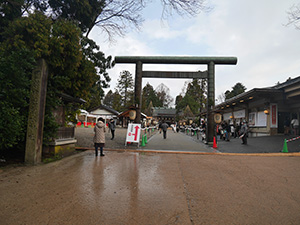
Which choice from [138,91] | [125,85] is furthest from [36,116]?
[125,85]

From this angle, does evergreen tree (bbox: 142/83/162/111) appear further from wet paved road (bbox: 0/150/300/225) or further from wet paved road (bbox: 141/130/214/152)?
wet paved road (bbox: 0/150/300/225)

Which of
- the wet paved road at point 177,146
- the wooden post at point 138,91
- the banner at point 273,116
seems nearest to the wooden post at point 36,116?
the wet paved road at point 177,146

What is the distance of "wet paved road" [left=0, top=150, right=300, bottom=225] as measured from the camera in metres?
2.84

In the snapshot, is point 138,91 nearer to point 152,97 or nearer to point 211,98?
point 211,98

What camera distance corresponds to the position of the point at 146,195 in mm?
3713

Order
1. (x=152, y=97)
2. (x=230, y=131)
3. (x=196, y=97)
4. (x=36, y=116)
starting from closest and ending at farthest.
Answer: (x=36, y=116) < (x=230, y=131) < (x=196, y=97) < (x=152, y=97)

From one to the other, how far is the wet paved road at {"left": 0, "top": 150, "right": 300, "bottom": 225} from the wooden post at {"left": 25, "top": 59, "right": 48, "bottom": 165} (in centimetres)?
48

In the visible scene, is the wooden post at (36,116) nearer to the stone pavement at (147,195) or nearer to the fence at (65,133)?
the stone pavement at (147,195)

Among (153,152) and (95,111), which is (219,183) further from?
(95,111)

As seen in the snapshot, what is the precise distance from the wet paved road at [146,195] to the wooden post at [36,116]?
482 millimetres

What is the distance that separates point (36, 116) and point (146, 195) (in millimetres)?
4419

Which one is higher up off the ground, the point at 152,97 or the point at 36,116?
the point at 152,97

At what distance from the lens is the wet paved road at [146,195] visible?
2.84 meters

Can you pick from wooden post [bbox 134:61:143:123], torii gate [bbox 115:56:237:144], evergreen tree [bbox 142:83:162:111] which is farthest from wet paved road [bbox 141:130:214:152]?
evergreen tree [bbox 142:83:162:111]
